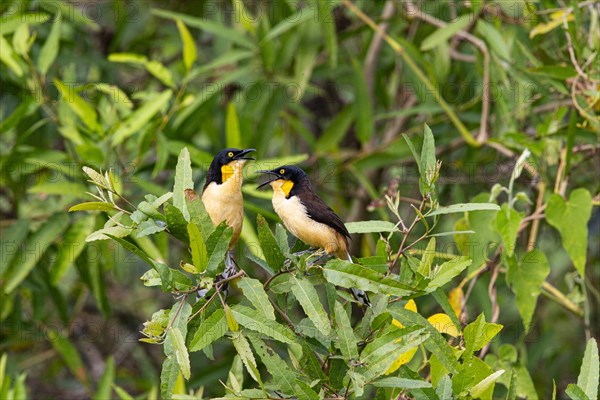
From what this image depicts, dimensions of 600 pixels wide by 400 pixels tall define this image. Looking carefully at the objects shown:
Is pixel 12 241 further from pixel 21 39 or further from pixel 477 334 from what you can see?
pixel 477 334

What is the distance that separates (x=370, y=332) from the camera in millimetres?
2461

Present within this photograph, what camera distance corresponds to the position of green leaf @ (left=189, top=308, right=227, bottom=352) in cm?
224

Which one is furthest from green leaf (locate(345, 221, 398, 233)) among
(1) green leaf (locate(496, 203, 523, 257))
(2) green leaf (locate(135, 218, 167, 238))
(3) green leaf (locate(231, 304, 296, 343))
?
(1) green leaf (locate(496, 203, 523, 257))

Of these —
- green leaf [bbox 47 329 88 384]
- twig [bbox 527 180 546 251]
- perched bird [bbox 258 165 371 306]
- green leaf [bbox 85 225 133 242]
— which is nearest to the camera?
green leaf [bbox 85 225 133 242]

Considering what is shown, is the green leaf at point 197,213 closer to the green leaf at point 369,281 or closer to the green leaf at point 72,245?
the green leaf at point 369,281

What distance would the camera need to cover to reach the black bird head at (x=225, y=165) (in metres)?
2.87

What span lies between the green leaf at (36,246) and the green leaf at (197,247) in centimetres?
219

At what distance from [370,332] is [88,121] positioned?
6.78 feet

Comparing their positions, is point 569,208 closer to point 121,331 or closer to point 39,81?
point 39,81

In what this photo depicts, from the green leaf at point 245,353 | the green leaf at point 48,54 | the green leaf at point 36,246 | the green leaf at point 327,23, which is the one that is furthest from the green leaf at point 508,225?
the green leaf at point 48,54

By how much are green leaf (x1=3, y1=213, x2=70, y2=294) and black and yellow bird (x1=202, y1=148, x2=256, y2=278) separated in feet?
5.20

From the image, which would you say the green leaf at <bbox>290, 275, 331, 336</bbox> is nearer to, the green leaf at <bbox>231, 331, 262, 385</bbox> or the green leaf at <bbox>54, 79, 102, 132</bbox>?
the green leaf at <bbox>231, 331, 262, 385</bbox>

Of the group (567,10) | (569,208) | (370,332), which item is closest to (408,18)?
(567,10)

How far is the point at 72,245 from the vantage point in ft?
13.4
